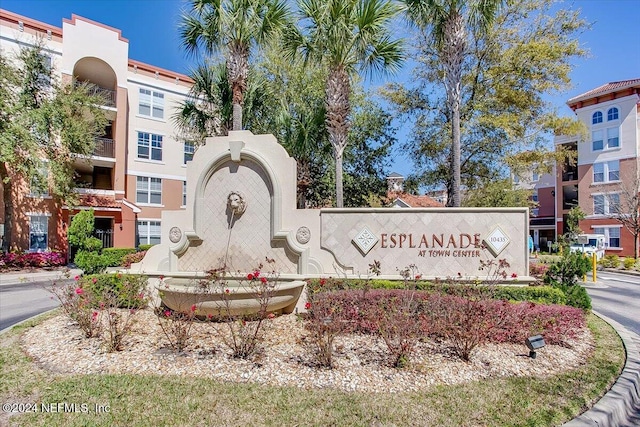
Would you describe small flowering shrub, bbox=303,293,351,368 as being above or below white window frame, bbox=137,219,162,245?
below

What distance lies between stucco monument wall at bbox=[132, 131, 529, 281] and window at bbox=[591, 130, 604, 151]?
33.3m

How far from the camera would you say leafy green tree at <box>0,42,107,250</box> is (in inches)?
752

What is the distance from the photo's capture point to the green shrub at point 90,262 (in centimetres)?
996

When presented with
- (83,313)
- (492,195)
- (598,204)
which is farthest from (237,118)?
(598,204)

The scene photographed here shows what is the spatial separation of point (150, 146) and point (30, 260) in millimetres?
11560

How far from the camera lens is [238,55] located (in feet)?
39.8

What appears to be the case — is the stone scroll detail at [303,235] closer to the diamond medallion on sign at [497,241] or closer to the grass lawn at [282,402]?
the diamond medallion on sign at [497,241]

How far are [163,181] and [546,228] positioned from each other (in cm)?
4274

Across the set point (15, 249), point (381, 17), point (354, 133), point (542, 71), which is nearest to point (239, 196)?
point (381, 17)

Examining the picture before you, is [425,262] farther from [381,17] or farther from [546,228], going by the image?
[546,228]

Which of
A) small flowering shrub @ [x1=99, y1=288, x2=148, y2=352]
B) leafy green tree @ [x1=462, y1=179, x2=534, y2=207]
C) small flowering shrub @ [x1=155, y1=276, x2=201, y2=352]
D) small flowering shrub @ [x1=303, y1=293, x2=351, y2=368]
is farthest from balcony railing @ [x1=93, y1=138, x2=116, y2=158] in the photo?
small flowering shrub @ [x1=303, y1=293, x2=351, y2=368]

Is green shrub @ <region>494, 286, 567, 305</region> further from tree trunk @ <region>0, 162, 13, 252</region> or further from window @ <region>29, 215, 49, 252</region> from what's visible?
window @ <region>29, 215, 49, 252</region>

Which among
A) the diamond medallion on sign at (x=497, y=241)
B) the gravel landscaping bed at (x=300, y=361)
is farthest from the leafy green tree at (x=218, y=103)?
the gravel landscaping bed at (x=300, y=361)

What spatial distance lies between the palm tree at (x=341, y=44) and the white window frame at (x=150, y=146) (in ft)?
66.6
